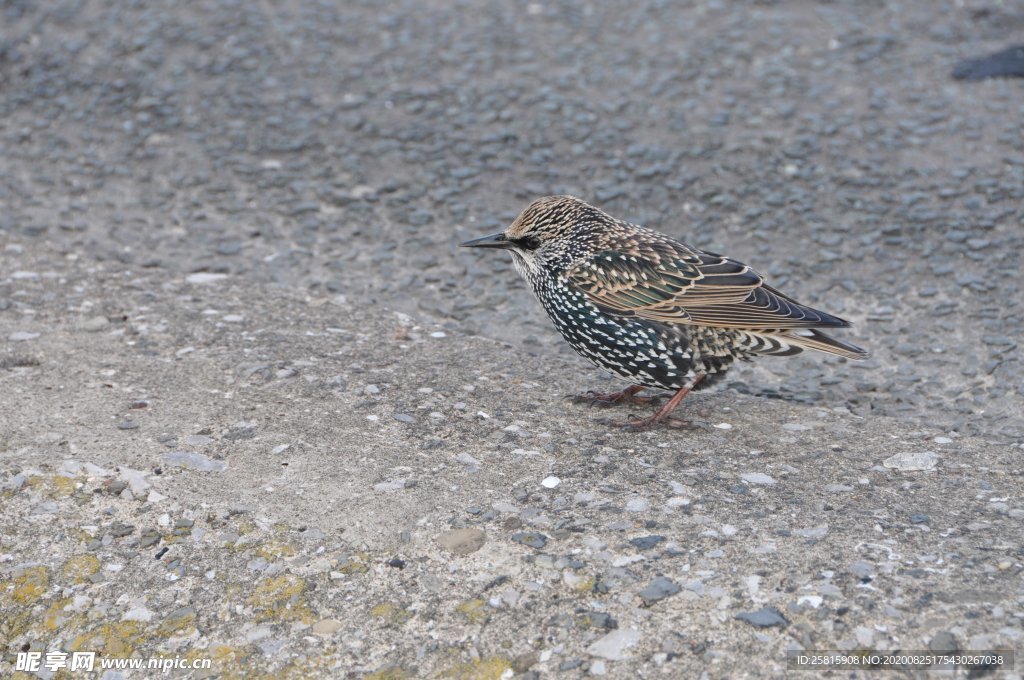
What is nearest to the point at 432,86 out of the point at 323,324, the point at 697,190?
the point at 697,190

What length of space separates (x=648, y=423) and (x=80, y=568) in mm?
2045

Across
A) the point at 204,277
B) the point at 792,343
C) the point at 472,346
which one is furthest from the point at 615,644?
the point at 204,277

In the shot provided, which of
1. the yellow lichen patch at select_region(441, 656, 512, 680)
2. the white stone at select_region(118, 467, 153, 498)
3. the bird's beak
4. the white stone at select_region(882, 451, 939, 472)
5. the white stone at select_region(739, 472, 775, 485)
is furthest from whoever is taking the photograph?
the bird's beak

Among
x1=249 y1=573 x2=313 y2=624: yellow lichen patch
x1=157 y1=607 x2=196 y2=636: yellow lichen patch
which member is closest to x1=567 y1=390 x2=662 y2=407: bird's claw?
x1=249 y1=573 x2=313 y2=624: yellow lichen patch

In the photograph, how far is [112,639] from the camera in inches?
119

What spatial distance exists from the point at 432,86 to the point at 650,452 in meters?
3.75

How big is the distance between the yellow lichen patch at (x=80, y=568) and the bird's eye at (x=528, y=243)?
2.02 metres

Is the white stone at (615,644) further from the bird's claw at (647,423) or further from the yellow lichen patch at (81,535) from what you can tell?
the yellow lichen patch at (81,535)

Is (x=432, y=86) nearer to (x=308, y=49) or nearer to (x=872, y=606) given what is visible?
(x=308, y=49)

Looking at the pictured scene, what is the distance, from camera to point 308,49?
23.9 feet

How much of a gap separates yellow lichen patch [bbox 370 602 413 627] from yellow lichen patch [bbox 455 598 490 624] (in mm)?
144

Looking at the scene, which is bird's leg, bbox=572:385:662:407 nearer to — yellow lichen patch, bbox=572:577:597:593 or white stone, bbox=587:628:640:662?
yellow lichen patch, bbox=572:577:597:593

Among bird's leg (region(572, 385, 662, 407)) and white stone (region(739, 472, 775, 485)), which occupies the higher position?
white stone (region(739, 472, 775, 485))

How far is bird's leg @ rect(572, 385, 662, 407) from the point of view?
4.32 m
